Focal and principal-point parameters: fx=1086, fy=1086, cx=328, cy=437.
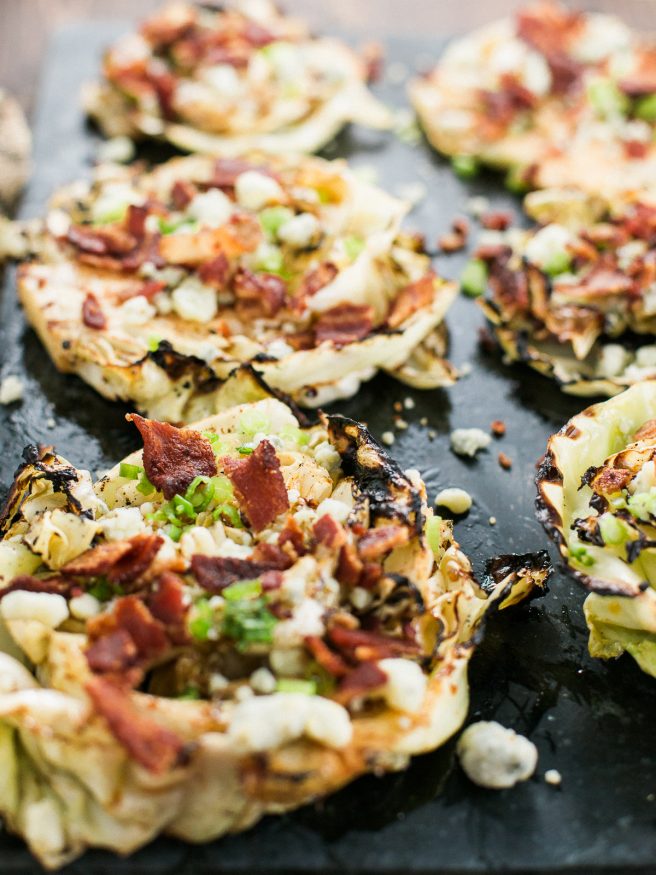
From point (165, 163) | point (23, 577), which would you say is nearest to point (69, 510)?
point (23, 577)

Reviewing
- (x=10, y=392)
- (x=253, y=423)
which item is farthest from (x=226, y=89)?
(x=253, y=423)

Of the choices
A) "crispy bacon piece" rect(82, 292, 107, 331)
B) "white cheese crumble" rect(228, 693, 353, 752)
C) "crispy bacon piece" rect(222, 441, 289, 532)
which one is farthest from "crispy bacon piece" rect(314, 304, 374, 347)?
"white cheese crumble" rect(228, 693, 353, 752)

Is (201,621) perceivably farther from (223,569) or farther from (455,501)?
(455,501)

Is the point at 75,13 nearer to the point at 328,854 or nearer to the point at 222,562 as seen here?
the point at 222,562

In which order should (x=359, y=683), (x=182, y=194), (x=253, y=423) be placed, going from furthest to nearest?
(x=182, y=194), (x=253, y=423), (x=359, y=683)

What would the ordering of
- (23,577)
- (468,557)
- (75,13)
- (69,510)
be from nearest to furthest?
(23,577) → (69,510) → (468,557) → (75,13)

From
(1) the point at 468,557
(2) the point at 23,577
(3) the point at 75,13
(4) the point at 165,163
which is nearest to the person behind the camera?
(2) the point at 23,577

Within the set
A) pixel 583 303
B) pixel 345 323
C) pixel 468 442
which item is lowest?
pixel 468 442
